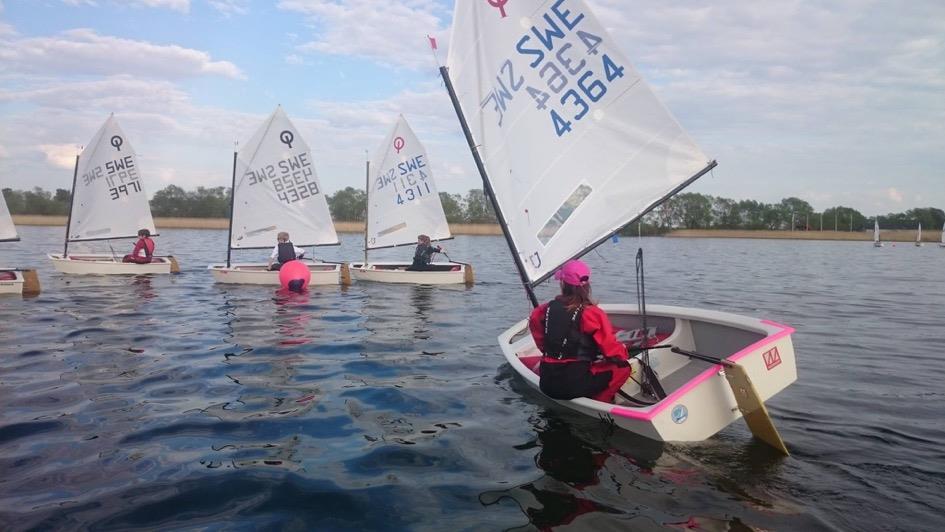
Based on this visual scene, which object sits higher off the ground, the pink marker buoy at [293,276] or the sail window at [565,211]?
the sail window at [565,211]

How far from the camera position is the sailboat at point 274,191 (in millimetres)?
19484

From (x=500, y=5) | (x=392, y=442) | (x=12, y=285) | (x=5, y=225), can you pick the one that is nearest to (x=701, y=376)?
(x=392, y=442)

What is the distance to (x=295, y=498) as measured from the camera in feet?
14.5

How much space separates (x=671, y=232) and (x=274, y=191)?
8188 centimetres

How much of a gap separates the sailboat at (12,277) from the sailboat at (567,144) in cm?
1231

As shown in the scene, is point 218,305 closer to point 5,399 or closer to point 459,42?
point 5,399

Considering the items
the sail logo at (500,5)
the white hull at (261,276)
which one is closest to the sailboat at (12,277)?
the white hull at (261,276)

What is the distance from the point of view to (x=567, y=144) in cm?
724

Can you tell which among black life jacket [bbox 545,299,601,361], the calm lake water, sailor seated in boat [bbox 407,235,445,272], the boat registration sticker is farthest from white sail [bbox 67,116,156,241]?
the boat registration sticker

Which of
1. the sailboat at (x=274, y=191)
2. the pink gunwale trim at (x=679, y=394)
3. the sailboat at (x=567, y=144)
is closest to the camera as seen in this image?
the pink gunwale trim at (x=679, y=394)

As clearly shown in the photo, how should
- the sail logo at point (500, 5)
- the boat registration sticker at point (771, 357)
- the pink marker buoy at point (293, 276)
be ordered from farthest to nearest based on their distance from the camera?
the pink marker buoy at point (293, 276) → the sail logo at point (500, 5) → the boat registration sticker at point (771, 357)

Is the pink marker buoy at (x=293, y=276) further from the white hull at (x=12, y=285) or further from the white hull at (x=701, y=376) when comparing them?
the white hull at (x=701, y=376)

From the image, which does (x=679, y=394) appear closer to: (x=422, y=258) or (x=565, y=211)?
(x=565, y=211)

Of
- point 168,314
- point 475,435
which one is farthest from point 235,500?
point 168,314
